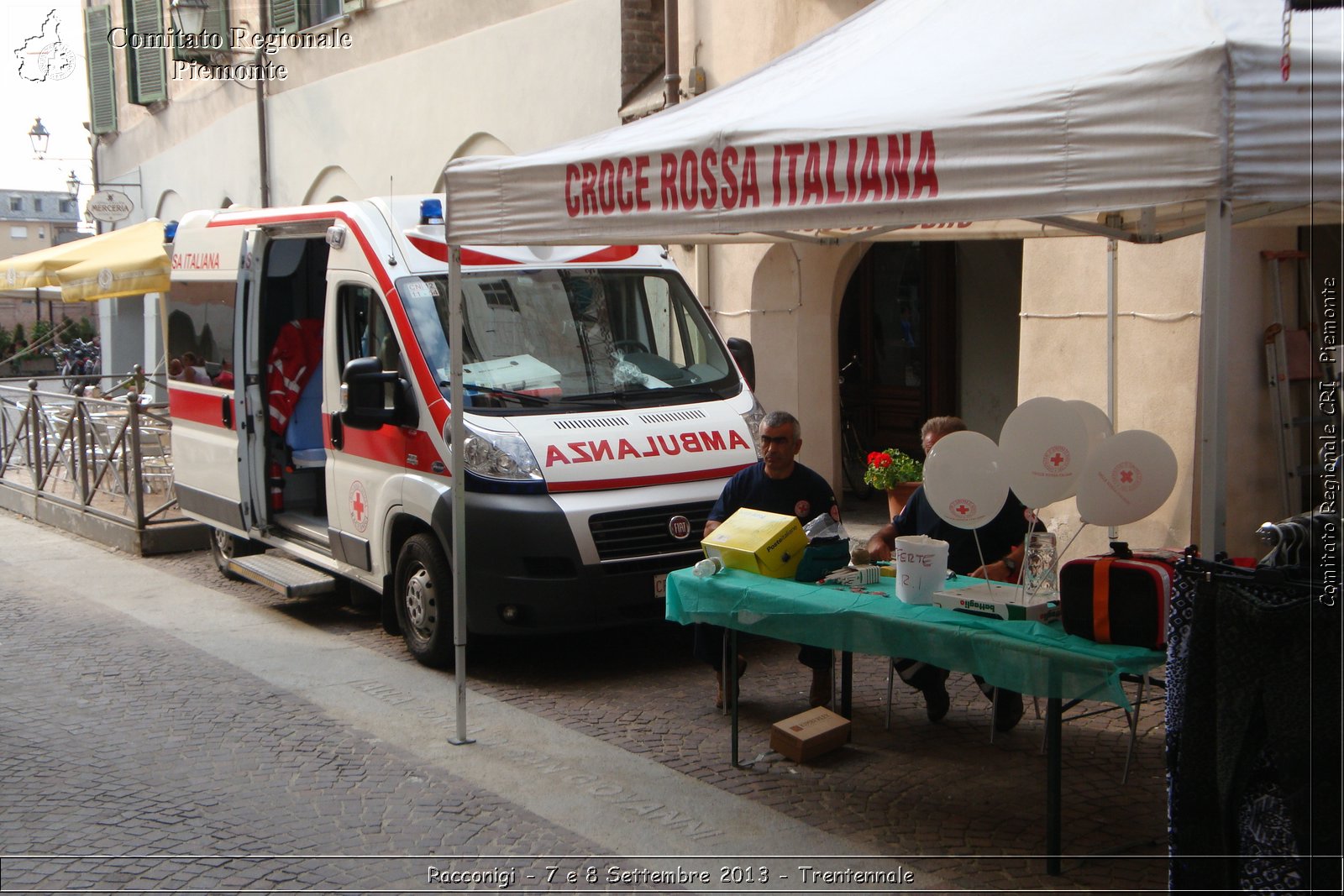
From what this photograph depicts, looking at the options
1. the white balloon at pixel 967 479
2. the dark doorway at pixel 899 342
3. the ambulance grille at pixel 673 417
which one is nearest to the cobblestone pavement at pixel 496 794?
the white balloon at pixel 967 479

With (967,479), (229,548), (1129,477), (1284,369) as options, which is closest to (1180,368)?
(1284,369)

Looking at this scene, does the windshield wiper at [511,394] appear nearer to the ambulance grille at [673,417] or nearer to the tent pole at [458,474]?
the ambulance grille at [673,417]

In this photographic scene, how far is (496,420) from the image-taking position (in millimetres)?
7004

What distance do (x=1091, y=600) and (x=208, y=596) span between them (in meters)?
7.31

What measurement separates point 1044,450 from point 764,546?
126cm

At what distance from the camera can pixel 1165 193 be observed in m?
3.40

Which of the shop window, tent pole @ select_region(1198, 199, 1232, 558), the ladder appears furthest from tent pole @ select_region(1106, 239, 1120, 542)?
the shop window

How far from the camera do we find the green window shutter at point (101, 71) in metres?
24.2

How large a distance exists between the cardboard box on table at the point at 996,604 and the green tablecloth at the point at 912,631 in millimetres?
37

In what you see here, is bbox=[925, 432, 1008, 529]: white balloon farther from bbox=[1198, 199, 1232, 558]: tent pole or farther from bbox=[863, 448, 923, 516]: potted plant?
bbox=[863, 448, 923, 516]: potted plant

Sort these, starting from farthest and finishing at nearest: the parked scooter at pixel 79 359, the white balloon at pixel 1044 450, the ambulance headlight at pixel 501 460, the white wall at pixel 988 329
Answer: the parked scooter at pixel 79 359, the white wall at pixel 988 329, the ambulance headlight at pixel 501 460, the white balloon at pixel 1044 450

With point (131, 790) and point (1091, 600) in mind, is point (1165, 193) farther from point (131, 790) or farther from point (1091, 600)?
point (131, 790)

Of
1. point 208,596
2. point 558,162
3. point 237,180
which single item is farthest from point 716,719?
point 237,180

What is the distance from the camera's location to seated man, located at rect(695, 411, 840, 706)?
615 cm
